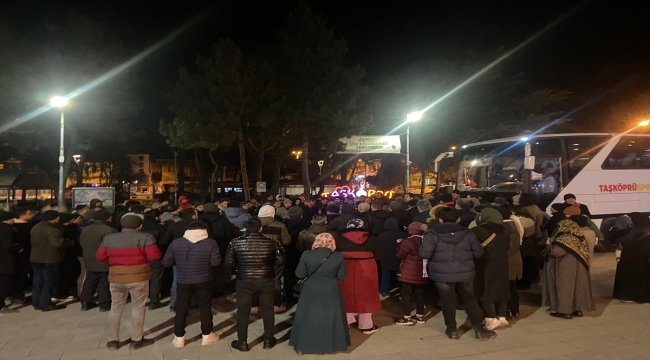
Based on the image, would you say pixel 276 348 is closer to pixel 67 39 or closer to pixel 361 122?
pixel 361 122

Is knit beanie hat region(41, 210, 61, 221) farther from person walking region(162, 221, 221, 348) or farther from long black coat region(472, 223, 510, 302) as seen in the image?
long black coat region(472, 223, 510, 302)

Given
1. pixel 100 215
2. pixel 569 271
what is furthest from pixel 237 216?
pixel 569 271

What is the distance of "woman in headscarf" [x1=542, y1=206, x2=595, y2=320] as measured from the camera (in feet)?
21.6

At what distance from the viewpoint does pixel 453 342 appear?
19.0 ft

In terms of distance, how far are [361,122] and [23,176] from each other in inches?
889

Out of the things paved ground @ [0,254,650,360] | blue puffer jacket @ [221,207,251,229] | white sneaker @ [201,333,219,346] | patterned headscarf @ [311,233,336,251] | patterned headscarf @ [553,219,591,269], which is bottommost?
paved ground @ [0,254,650,360]

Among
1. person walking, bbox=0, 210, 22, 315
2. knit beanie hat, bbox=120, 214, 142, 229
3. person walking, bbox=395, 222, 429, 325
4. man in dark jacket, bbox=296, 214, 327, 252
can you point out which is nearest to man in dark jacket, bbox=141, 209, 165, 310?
knit beanie hat, bbox=120, 214, 142, 229

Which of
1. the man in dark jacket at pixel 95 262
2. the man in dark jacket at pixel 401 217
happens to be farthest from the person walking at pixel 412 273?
the man in dark jacket at pixel 95 262

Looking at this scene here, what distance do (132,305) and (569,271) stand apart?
6.25 m

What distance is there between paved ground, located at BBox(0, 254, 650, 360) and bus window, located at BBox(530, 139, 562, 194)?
5684mm

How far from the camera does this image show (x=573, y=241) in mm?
6539

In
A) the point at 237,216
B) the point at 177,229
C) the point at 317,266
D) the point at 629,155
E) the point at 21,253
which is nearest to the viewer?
the point at 317,266

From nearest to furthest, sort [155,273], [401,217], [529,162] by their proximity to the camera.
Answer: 1. [155,273]
2. [401,217]
3. [529,162]

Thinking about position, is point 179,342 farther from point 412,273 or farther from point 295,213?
point 412,273
